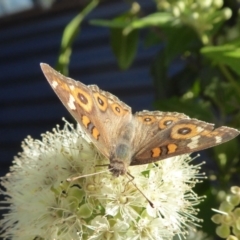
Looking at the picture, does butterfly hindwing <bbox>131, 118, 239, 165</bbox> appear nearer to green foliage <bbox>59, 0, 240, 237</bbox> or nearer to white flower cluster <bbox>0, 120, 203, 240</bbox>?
white flower cluster <bbox>0, 120, 203, 240</bbox>

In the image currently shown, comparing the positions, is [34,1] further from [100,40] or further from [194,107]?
[194,107]

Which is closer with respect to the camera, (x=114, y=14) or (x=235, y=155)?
(x=235, y=155)

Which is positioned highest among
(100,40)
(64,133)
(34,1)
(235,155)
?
(34,1)

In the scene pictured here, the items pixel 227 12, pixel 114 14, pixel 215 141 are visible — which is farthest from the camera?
pixel 114 14

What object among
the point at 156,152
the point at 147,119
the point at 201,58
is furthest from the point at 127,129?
the point at 201,58

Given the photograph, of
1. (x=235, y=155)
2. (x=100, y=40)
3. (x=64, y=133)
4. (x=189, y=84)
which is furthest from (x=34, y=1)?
(x=64, y=133)

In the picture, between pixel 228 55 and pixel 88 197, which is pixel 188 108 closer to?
pixel 228 55
